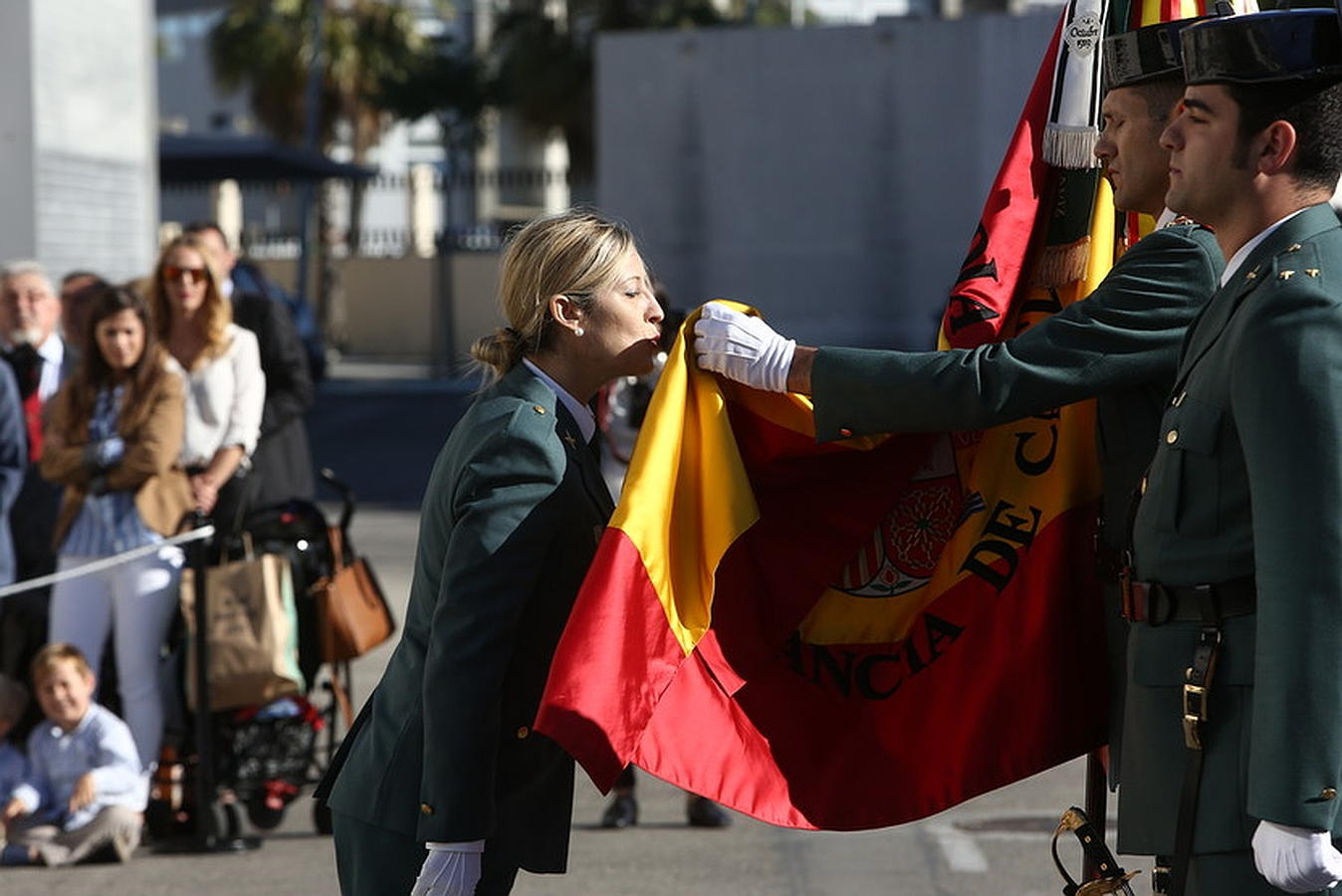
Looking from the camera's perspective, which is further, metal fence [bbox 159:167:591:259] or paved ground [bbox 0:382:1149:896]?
metal fence [bbox 159:167:591:259]

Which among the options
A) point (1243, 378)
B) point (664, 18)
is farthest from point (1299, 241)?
point (664, 18)

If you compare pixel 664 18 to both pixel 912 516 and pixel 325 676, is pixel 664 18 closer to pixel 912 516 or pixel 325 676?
pixel 325 676

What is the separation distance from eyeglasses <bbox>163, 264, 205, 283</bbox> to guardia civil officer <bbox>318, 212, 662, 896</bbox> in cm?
384

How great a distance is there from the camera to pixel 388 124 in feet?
128

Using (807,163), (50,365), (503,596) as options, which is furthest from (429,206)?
(503,596)

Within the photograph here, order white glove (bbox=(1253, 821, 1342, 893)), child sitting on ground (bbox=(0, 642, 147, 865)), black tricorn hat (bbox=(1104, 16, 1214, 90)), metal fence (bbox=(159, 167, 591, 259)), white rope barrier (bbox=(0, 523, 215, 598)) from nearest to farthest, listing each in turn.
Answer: white glove (bbox=(1253, 821, 1342, 893)) < black tricorn hat (bbox=(1104, 16, 1214, 90)) < child sitting on ground (bbox=(0, 642, 147, 865)) < white rope barrier (bbox=(0, 523, 215, 598)) < metal fence (bbox=(159, 167, 591, 259))

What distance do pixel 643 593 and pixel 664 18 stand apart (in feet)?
95.2

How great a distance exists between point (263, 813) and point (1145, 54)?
4.65 meters

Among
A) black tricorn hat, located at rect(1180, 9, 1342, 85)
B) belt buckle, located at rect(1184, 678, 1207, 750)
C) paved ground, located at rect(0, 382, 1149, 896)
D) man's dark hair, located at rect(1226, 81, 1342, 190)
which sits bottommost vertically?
paved ground, located at rect(0, 382, 1149, 896)

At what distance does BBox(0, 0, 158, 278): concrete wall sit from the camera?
39.0 feet

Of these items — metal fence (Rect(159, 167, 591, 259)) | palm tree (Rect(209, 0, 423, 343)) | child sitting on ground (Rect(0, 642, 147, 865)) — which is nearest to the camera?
child sitting on ground (Rect(0, 642, 147, 865))

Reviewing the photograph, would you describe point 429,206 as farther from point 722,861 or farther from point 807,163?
point 722,861

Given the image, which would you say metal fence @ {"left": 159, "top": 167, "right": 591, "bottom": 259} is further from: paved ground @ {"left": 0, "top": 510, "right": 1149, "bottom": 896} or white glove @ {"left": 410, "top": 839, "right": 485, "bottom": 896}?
white glove @ {"left": 410, "top": 839, "right": 485, "bottom": 896}

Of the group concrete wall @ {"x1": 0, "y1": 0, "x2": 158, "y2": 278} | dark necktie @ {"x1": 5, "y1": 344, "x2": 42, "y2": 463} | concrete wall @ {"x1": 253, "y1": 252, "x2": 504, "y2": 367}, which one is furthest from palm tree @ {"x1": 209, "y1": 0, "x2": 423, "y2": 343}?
dark necktie @ {"x1": 5, "y1": 344, "x2": 42, "y2": 463}
